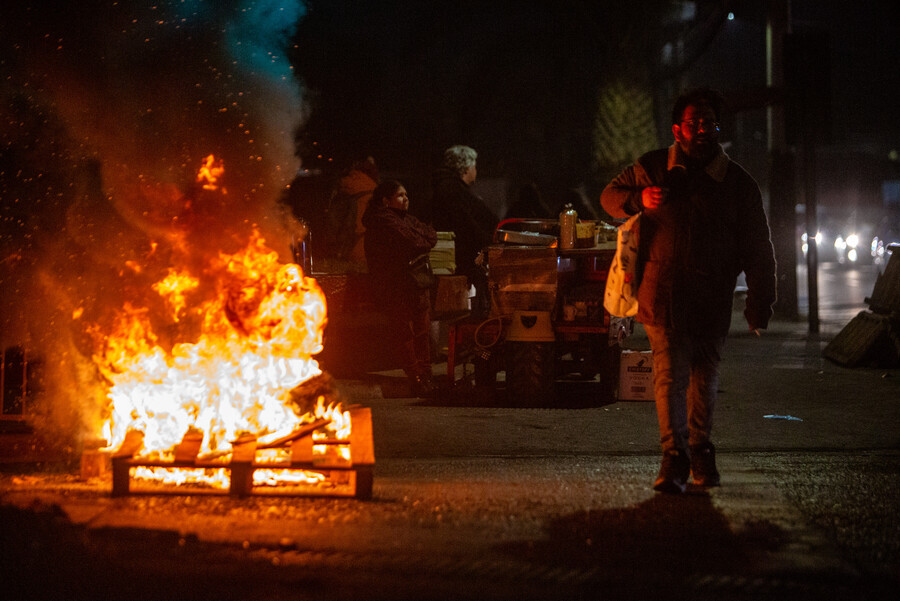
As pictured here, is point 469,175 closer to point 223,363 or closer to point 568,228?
point 568,228

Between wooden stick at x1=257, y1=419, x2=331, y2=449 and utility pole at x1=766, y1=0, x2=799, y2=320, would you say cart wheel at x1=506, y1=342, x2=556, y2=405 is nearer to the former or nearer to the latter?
wooden stick at x1=257, y1=419, x2=331, y2=449

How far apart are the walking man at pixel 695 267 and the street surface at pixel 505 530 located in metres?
0.35

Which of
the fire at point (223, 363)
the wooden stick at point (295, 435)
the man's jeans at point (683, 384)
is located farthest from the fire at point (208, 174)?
the man's jeans at point (683, 384)

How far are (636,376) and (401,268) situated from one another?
2317mm

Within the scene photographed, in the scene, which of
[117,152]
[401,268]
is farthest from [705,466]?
[117,152]

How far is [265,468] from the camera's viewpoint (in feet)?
15.1

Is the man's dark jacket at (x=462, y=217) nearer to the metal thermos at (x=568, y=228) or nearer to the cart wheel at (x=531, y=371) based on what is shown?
the metal thermos at (x=568, y=228)

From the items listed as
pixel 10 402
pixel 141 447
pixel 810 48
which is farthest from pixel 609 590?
pixel 810 48

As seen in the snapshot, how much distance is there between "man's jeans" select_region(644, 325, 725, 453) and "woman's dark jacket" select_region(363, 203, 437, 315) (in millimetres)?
3722

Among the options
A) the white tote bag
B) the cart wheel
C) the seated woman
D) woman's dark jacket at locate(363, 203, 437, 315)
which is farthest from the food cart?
the white tote bag

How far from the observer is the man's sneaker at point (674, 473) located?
463 cm

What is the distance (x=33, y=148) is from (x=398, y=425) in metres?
3.75

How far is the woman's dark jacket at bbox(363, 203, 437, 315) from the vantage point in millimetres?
8109

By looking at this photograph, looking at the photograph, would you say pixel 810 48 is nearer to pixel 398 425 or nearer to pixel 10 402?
pixel 398 425
